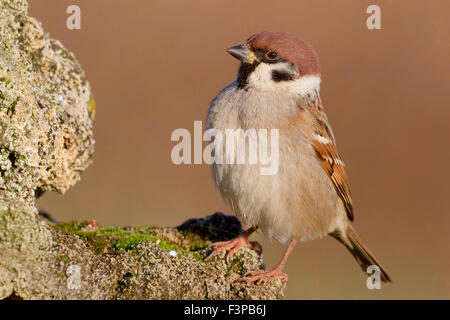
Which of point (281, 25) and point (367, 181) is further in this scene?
point (281, 25)

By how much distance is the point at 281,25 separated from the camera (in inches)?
363

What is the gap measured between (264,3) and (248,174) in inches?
272

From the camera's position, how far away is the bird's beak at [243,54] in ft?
13.3

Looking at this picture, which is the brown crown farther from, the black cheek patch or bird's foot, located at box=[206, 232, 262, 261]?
bird's foot, located at box=[206, 232, 262, 261]

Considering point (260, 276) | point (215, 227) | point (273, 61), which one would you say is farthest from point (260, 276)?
point (273, 61)

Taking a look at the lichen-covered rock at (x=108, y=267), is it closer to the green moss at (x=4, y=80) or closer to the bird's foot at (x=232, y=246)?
the bird's foot at (x=232, y=246)

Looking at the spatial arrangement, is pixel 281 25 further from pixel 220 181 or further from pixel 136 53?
pixel 220 181

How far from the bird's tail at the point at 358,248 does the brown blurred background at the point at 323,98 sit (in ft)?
6.96

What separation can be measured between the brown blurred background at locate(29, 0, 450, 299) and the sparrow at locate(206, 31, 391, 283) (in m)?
3.03

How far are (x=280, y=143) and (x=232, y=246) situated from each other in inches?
30.2

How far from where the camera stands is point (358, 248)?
192 inches

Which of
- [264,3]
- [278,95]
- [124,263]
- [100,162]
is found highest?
[264,3]
